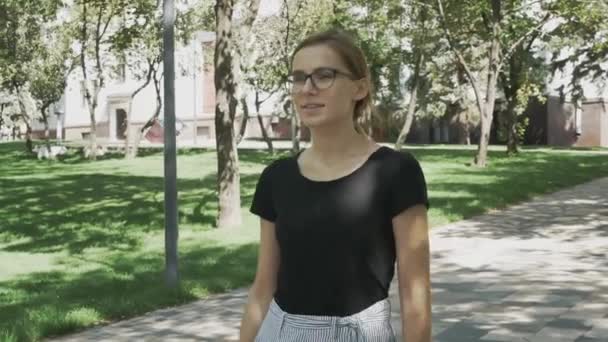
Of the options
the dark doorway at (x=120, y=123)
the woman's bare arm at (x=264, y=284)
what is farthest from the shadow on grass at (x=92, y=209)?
the dark doorway at (x=120, y=123)

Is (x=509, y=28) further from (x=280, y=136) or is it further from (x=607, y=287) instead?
(x=280, y=136)

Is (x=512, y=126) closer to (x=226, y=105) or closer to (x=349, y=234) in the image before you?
(x=226, y=105)

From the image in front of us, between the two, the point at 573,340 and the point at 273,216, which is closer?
the point at 273,216

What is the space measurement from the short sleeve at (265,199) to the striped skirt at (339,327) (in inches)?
11.9

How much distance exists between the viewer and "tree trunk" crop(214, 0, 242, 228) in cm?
1297

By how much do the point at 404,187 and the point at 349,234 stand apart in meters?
0.18

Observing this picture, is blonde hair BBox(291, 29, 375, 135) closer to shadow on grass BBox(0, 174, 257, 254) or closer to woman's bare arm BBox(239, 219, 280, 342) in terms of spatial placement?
woman's bare arm BBox(239, 219, 280, 342)

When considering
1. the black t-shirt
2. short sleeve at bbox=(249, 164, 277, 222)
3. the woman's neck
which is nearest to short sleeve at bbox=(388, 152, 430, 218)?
the black t-shirt

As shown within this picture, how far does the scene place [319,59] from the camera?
7.62ft

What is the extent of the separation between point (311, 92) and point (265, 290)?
58 centimetres

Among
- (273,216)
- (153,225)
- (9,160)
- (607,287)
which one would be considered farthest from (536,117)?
(273,216)

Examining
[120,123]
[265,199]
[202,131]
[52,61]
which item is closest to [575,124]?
[202,131]

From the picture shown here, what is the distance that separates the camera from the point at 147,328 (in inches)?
280

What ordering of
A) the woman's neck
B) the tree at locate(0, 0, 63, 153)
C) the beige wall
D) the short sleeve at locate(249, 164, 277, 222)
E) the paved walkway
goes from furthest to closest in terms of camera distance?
the beige wall < the tree at locate(0, 0, 63, 153) < the paved walkway < the short sleeve at locate(249, 164, 277, 222) < the woman's neck
